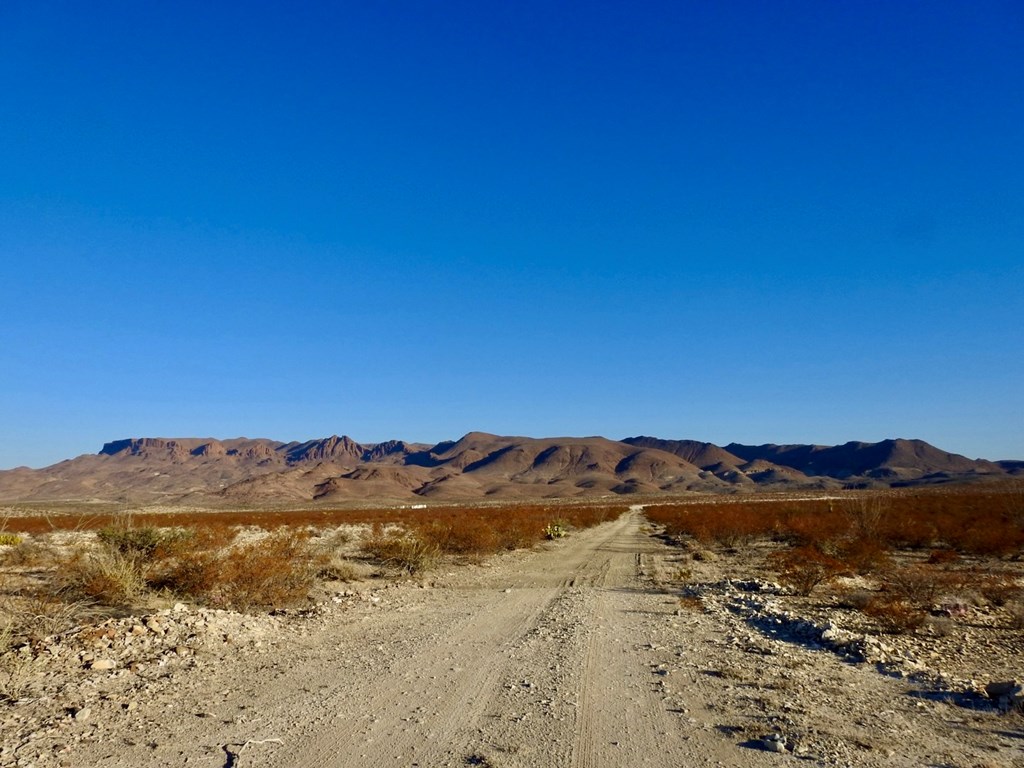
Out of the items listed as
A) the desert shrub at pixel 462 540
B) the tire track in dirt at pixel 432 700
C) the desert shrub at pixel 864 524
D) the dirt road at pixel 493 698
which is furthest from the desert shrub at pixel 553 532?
the dirt road at pixel 493 698

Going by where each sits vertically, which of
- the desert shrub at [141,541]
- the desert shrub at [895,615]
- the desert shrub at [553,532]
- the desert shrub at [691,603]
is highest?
the desert shrub at [141,541]

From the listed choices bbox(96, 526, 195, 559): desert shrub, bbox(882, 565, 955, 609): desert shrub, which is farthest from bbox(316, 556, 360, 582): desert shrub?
bbox(882, 565, 955, 609): desert shrub

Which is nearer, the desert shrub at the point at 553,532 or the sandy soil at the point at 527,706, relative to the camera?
Answer: the sandy soil at the point at 527,706

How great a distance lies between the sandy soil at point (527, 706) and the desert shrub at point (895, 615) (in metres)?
1.98

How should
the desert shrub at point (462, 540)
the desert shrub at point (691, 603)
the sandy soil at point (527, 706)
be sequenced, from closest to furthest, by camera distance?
the sandy soil at point (527, 706)
the desert shrub at point (691, 603)
the desert shrub at point (462, 540)

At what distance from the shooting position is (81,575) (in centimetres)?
1155

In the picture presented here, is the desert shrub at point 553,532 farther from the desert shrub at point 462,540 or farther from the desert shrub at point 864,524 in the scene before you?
the desert shrub at point 864,524

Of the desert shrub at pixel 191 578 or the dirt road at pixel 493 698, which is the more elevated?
the desert shrub at pixel 191 578

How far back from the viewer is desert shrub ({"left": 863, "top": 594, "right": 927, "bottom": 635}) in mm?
10867

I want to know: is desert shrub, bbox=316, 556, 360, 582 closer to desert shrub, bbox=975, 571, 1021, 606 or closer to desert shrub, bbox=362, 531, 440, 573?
desert shrub, bbox=362, 531, 440, 573

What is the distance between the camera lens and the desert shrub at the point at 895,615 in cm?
1087

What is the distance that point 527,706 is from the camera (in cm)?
704

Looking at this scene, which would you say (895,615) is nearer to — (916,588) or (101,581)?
(916,588)

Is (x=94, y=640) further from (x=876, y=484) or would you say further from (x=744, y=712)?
(x=876, y=484)
